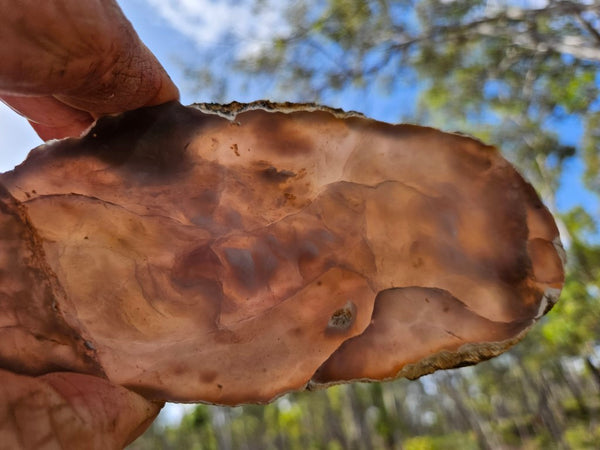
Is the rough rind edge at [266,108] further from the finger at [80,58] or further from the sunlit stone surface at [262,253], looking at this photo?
the finger at [80,58]

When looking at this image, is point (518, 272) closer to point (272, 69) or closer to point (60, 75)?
point (60, 75)

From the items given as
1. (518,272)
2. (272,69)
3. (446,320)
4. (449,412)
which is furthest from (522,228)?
(449,412)

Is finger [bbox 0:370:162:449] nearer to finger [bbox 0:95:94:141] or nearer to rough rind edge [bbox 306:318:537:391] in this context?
rough rind edge [bbox 306:318:537:391]

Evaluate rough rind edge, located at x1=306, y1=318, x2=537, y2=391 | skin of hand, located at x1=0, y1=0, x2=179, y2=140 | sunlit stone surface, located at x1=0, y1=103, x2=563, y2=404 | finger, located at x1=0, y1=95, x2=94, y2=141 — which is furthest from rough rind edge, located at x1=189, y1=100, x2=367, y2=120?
rough rind edge, located at x1=306, y1=318, x2=537, y2=391

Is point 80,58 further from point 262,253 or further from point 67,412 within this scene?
point 67,412

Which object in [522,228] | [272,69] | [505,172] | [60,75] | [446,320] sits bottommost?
[446,320]

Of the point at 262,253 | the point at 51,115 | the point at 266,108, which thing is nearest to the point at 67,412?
the point at 262,253

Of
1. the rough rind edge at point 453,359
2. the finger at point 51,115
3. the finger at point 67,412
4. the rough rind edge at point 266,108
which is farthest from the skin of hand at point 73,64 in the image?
the rough rind edge at point 453,359
